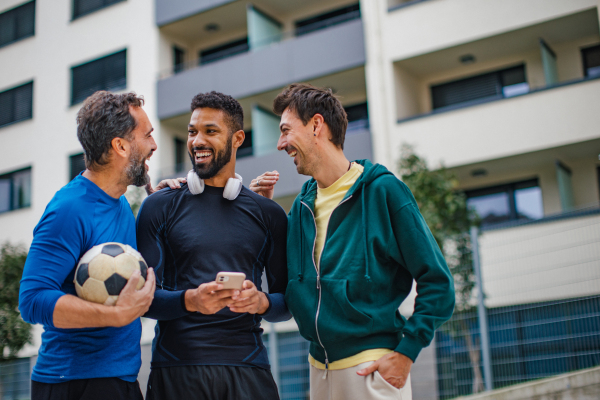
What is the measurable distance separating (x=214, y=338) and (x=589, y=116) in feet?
45.8

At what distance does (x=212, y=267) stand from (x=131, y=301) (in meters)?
0.72

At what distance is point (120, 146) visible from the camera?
3834 mm

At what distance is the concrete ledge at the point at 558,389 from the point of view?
776 centimetres

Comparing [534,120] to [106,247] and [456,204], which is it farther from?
[106,247]

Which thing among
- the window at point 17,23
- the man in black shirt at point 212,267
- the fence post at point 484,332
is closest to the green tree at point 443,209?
the fence post at point 484,332

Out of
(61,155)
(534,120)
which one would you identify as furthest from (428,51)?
(61,155)

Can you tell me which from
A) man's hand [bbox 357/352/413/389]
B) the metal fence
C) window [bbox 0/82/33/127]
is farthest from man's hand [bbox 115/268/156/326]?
window [bbox 0/82/33/127]

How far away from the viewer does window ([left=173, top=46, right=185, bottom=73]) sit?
23.4 metres

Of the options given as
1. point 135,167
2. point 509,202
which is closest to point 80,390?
point 135,167

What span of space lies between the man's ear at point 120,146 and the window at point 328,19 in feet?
53.9

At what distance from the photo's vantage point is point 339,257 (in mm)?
3783

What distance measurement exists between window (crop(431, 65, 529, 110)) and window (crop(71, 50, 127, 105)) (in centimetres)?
1136

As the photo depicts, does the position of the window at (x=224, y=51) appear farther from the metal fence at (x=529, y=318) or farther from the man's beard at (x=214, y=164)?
the man's beard at (x=214, y=164)

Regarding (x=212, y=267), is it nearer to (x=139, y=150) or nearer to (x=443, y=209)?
(x=139, y=150)
